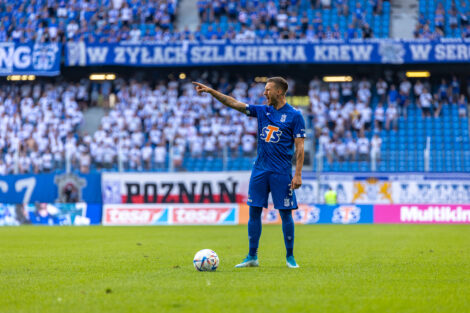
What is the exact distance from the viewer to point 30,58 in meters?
34.2

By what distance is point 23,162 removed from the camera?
3089 cm

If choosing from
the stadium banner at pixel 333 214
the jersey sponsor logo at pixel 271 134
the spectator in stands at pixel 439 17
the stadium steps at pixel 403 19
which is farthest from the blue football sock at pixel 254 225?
the stadium steps at pixel 403 19

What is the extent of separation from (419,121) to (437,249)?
19.9 meters

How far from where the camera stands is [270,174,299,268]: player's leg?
961 cm

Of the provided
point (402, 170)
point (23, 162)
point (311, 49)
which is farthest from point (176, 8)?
point (402, 170)

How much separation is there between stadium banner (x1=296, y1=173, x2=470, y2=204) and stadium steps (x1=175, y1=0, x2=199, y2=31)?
10762 millimetres

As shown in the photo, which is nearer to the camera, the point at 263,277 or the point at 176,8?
the point at 263,277

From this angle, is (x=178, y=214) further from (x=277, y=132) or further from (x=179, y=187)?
(x=277, y=132)

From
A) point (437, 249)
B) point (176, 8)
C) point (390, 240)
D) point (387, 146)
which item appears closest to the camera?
point (437, 249)

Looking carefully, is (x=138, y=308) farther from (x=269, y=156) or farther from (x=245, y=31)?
(x=245, y=31)

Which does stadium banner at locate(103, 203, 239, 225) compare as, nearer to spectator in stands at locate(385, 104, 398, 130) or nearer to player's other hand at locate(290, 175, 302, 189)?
spectator in stands at locate(385, 104, 398, 130)

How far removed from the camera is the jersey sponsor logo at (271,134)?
9.77 metres

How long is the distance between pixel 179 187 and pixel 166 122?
12.5 feet

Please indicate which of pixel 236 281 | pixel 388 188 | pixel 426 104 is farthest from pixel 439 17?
pixel 236 281
